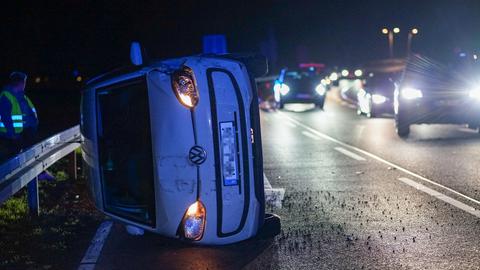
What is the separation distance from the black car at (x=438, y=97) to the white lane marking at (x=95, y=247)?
10.0m

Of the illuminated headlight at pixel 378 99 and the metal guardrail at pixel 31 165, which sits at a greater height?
the metal guardrail at pixel 31 165

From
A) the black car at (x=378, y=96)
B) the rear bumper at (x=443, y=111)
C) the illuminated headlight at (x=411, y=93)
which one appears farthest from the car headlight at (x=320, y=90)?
the rear bumper at (x=443, y=111)

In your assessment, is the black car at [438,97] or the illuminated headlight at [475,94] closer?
the illuminated headlight at [475,94]

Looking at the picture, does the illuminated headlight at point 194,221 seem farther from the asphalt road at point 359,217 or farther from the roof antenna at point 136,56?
the roof antenna at point 136,56

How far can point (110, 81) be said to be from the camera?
6395 millimetres

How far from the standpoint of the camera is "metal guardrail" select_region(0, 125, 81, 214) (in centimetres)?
679

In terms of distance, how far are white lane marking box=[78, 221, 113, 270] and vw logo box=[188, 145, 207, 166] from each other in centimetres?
128

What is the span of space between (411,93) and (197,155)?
11.4m

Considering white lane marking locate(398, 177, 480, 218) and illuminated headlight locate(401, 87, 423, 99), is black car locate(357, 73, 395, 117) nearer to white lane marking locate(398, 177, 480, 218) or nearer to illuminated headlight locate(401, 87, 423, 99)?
illuminated headlight locate(401, 87, 423, 99)

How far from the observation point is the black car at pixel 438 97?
16.0 m

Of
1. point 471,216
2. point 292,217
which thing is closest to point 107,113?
point 292,217

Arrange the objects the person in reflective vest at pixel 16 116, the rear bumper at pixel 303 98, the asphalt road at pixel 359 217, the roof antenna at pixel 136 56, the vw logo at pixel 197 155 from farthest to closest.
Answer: the rear bumper at pixel 303 98 < the person in reflective vest at pixel 16 116 < the roof antenna at pixel 136 56 < the asphalt road at pixel 359 217 < the vw logo at pixel 197 155

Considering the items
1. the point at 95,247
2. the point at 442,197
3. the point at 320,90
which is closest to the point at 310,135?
the point at 442,197

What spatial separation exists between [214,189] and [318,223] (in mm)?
2015
